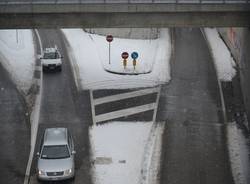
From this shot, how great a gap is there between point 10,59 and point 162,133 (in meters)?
16.9

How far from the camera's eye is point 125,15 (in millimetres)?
36594

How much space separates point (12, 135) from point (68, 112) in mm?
4178

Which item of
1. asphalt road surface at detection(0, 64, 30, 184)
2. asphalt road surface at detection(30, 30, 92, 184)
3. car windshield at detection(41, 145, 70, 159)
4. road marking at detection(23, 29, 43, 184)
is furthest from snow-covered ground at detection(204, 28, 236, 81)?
car windshield at detection(41, 145, 70, 159)

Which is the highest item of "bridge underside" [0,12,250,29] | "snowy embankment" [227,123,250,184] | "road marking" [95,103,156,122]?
"bridge underside" [0,12,250,29]

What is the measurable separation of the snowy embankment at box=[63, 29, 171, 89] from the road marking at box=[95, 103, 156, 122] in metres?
3.65

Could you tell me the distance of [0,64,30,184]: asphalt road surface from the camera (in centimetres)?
2927

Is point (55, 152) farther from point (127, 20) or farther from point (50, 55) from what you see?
point (50, 55)

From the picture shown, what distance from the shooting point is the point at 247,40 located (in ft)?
126

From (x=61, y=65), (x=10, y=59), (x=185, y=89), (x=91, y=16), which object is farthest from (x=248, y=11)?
(x=10, y=59)

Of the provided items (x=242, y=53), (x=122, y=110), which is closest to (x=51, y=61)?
(x=122, y=110)

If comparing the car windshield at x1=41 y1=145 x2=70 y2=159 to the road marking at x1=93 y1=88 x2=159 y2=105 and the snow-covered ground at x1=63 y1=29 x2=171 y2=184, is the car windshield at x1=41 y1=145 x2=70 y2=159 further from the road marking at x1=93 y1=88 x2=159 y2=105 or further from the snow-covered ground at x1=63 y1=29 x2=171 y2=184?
the road marking at x1=93 y1=88 x2=159 y2=105

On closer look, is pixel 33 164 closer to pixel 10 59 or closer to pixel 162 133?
pixel 162 133

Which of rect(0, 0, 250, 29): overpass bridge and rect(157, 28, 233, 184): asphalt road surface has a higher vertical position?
rect(0, 0, 250, 29): overpass bridge

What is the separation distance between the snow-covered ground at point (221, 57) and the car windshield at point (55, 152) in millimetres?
16158
